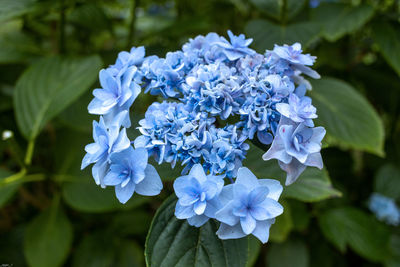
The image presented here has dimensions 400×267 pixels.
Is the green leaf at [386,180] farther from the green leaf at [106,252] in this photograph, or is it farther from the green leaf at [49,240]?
the green leaf at [49,240]

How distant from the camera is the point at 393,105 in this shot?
5.82 feet

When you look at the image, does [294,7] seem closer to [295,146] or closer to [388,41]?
[388,41]

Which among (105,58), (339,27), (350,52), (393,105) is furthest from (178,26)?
(393,105)

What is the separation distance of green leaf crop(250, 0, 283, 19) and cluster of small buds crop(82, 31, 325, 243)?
2.07ft

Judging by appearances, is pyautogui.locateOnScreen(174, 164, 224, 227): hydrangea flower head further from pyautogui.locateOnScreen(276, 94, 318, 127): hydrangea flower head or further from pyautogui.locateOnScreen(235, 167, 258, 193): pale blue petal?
pyautogui.locateOnScreen(276, 94, 318, 127): hydrangea flower head

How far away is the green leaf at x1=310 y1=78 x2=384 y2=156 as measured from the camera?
129 cm

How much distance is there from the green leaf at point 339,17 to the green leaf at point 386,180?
0.64 meters

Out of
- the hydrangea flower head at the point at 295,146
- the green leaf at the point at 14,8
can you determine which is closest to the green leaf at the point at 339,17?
the hydrangea flower head at the point at 295,146

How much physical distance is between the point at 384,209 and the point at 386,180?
131 millimetres

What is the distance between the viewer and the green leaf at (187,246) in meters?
0.74

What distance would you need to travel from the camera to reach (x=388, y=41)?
142cm

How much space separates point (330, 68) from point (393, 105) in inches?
14.8

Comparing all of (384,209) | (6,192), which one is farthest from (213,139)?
(384,209)

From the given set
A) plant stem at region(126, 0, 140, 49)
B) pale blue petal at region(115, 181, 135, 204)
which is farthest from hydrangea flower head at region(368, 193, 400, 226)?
pale blue petal at region(115, 181, 135, 204)
